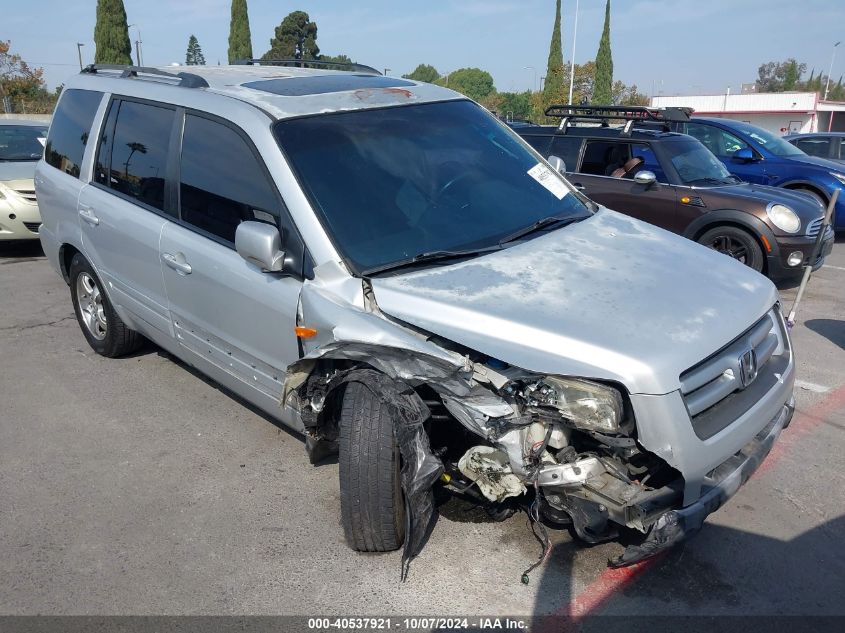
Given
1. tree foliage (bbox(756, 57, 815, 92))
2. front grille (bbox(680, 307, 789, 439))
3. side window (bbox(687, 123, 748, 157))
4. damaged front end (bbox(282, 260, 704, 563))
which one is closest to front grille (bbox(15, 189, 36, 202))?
damaged front end (bbox(282, 260, 704, 563))

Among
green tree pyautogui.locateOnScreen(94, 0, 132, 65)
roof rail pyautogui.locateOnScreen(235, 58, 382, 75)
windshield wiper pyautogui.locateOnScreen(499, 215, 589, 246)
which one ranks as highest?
green tree pyautogui.locateOnScreen(94, 0, 132, 65)

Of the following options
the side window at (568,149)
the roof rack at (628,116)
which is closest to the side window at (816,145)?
the roof rack at (628,116)

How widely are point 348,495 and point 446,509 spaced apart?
703mm

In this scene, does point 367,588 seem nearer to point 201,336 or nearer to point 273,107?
point 201,336

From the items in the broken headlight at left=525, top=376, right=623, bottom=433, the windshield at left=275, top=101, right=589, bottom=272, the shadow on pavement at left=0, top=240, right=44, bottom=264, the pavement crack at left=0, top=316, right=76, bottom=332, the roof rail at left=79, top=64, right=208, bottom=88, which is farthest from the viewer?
the shadow on pavement at left=0, top=240, right=44, bottom=264

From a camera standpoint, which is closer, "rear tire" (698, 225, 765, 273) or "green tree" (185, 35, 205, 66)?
"rear tire" (698, 225, 765, 273)

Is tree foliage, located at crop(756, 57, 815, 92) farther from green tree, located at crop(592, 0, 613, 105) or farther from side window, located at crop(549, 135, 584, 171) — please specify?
side window, located at crop(549, 135, 584, 171)

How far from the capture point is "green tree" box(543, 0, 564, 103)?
46.2m

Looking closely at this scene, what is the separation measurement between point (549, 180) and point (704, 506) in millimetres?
2117

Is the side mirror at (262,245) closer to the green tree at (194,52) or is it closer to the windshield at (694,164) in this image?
the windshield at (694,164)

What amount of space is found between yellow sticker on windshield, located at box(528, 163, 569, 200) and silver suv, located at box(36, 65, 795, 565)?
0.06 ft

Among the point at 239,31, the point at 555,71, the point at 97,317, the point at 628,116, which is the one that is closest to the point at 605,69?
the point at 555,71

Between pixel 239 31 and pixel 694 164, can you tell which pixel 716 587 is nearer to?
pixel 694 164

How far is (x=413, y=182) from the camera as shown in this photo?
3486 millimetres
